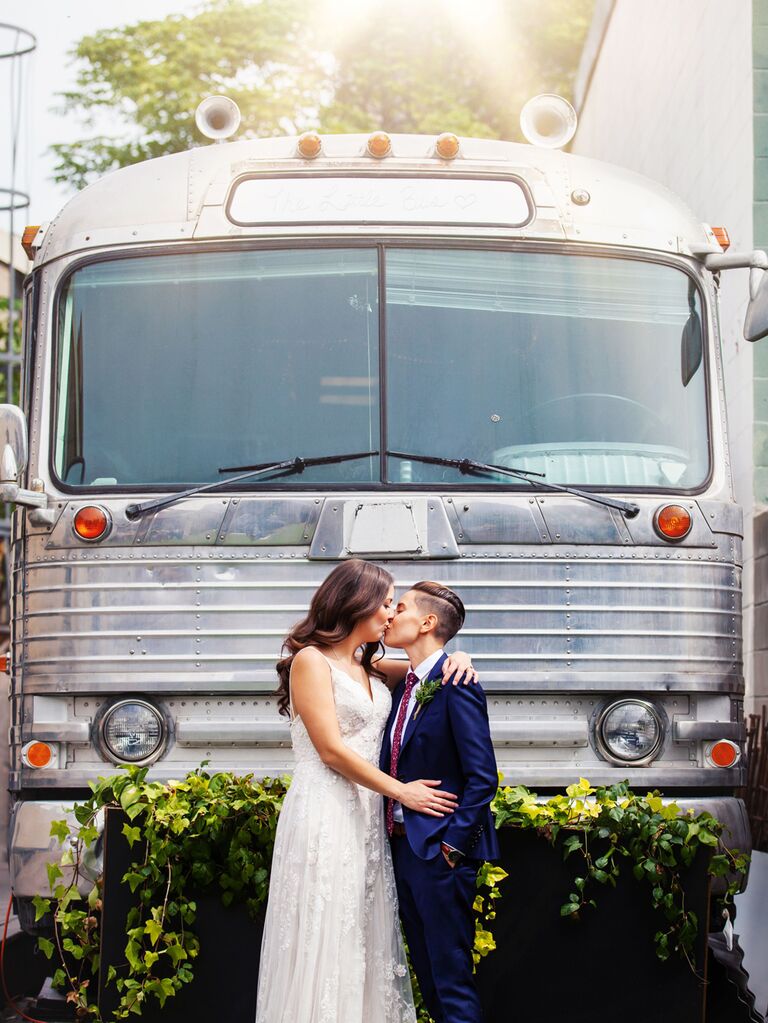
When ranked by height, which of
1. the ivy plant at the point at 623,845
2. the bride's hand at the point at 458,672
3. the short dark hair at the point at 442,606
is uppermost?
the short dark hair at the point at 442,606

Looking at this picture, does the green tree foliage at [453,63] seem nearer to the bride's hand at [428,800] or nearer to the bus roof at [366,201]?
the bus roof at [366,201]

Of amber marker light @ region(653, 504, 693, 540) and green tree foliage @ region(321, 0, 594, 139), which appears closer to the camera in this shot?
amber marker light @ region(653, 504, 693, 540)

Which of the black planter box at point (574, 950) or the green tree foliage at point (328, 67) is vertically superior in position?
the green tree foliage at point (328, 67)

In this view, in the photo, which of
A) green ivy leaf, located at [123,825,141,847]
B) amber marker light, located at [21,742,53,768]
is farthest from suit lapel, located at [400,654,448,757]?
amber marker light, located at [21,742,53,768]

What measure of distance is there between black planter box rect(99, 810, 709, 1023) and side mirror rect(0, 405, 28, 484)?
1.55 m

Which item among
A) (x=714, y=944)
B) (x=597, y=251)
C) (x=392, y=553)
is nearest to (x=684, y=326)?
(x=597, y=251)

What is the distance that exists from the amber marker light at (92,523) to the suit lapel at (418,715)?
1800 millimetres

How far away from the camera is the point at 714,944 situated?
7.12 meters

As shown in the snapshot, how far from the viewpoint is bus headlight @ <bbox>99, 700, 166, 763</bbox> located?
587cm

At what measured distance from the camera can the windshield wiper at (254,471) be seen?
5.97 meters

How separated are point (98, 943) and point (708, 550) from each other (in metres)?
2.82

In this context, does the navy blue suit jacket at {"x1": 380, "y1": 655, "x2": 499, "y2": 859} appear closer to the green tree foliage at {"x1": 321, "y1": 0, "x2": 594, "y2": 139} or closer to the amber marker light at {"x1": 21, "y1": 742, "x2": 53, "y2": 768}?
the amber marker light at {"x1": 21, "y1": 742, "x2": 53, "y2": 768}

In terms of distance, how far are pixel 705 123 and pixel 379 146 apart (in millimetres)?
5239

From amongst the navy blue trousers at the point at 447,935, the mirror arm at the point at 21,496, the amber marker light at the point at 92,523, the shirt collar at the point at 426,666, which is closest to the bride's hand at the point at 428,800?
the navy blue trousers at the point at 447,935
